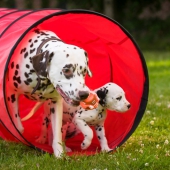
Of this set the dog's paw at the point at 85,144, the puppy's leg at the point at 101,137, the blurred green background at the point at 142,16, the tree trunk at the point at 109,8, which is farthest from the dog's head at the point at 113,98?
the tree trunk at the point at 109,8

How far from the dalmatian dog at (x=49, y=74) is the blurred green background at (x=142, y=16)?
15287 mm

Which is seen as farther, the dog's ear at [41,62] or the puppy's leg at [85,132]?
the puppy's leg at [85,132]

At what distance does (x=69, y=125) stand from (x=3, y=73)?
1.45m

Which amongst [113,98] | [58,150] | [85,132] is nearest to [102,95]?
[113,98]

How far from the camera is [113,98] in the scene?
4988 mm

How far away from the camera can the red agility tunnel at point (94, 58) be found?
4.63 m

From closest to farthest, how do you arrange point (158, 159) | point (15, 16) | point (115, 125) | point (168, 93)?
point (158, 159)
point (15, 16)
point (115, 125)
point (168, 93)

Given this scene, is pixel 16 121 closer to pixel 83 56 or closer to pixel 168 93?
pixel 83 56

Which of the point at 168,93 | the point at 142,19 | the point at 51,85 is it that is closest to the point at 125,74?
the point at 51,85

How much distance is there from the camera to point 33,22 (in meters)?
4.68

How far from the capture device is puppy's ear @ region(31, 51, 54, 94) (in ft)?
14.3

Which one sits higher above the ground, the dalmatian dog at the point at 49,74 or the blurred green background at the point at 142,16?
the dalmatian dog at the point at 49,74

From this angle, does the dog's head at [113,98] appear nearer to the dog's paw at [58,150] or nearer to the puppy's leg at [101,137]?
the puppy's leg at [101,137]

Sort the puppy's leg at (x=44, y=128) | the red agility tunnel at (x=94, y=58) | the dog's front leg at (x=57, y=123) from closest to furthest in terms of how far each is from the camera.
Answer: the red agility tunnel at (x=94, y=58) < the dog's front leg at (x=57, y=123) < the puppy's leg at (x=44, y=128)
